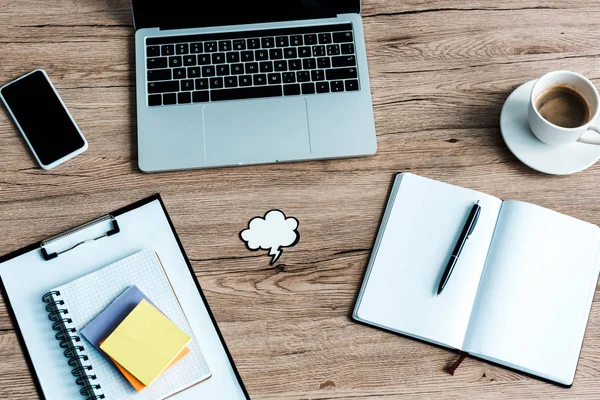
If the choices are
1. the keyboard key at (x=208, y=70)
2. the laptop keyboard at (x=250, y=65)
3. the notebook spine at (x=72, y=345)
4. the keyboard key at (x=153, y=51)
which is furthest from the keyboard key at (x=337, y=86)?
the notebook spine at (x=72, y=345)

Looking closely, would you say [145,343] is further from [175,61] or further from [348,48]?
[348,48]

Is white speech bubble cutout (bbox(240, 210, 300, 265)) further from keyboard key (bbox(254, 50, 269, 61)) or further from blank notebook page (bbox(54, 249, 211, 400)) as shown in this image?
keyboard key (bbox(254, 50, 269, 61))

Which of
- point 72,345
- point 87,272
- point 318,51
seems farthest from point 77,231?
point 318,51

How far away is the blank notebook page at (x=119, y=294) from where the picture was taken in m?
0.87

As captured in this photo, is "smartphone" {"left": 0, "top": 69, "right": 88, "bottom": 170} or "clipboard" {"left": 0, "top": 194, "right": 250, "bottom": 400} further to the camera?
"smartphone" {"left": 0, "top": 69, "right": 88, "bottom": 170}

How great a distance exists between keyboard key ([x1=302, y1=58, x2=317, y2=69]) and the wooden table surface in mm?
110

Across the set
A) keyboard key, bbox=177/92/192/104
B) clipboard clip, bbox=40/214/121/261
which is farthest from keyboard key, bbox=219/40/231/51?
clipboard clip, bbox=40/214/121/261

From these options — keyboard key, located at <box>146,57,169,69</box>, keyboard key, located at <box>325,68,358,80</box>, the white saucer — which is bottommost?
the white saucer

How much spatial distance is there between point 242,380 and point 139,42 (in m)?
0.60

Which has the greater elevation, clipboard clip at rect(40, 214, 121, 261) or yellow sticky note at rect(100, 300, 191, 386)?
clipboard clip at rect(40, 214, 121, 261)

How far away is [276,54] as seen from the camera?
3.42ft

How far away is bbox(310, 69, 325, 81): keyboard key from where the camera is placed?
40.6 inches

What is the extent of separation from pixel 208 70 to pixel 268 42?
0.38ft

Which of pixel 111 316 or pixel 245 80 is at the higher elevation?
pixel 245 80
